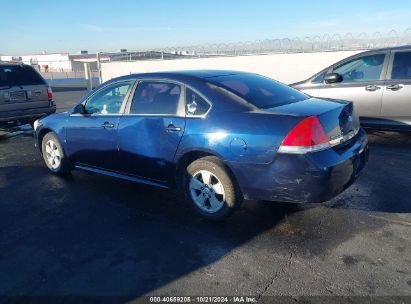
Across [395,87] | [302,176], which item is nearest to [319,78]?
[395,87]

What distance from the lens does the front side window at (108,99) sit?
480 cm

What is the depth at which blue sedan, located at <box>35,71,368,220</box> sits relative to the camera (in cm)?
346

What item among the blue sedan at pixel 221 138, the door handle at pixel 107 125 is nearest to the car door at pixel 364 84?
the blue sedan at pixel 221 138

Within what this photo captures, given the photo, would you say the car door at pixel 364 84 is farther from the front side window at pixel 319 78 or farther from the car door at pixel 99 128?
the car door at pixel 99 128

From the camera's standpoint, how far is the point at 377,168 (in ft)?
18.6

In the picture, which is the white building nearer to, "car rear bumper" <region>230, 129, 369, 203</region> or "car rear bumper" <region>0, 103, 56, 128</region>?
"car rear bumper" <region>0, 103, 56, 128</region>

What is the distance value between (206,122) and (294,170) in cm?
102

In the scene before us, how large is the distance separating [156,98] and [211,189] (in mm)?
1262

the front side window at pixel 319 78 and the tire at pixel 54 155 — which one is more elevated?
the front side window at pixel 319 78

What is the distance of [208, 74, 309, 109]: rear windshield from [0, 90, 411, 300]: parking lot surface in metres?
1.20

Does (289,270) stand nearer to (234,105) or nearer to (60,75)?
(234,105)

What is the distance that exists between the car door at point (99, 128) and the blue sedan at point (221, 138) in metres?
0.01

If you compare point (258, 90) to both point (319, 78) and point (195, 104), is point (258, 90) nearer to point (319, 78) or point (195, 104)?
point (195, 104)

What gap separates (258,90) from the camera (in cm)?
427
